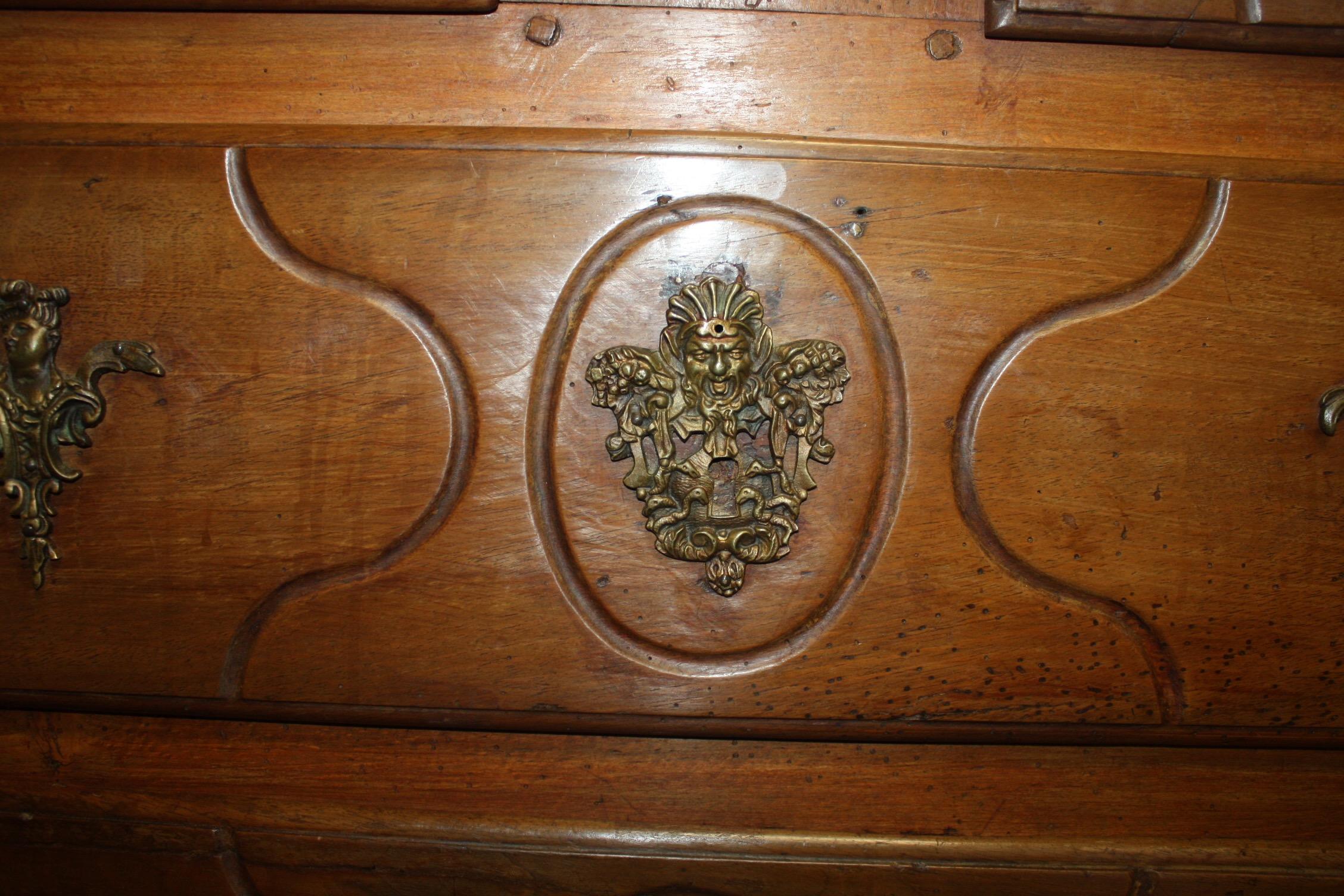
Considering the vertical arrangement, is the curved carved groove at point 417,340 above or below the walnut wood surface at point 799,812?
above

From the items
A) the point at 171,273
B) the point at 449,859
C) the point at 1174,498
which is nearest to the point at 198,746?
the point at 449,859

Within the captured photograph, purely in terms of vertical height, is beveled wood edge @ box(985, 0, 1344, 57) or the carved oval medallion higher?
beveled wood edge @ box(985, 0, 1344, 57)

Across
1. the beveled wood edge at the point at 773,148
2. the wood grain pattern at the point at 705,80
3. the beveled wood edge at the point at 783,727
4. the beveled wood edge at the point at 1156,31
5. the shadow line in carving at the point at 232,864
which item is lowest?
the shadow line in carving at the point at 232,864

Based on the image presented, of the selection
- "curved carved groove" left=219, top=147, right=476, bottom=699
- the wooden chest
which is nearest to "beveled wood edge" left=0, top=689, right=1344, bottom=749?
the wooden chest

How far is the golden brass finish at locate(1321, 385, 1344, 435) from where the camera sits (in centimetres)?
70

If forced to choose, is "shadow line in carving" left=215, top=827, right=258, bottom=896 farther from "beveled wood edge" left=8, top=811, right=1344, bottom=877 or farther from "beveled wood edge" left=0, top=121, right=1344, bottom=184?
"beveled wood edge" left=0, top=121, right=1344, bottom=184

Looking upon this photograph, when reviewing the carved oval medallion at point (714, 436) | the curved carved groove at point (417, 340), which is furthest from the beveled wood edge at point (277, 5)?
the carved oval medallion at point (714, 436)

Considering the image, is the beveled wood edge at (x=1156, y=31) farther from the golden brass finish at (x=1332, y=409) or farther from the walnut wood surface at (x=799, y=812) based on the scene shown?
the walnut wood surface at (x=799, y=812)

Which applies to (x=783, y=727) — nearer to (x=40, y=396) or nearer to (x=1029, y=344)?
(x=1029, y=344)

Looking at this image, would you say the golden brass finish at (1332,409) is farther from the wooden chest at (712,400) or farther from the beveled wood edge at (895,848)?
the beveled wood edge at (895,848)

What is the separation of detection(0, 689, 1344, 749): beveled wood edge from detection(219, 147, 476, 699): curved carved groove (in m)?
0.11

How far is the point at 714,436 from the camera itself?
2.29ft

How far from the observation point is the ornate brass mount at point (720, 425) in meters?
0.70

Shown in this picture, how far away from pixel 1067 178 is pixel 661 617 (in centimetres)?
50
